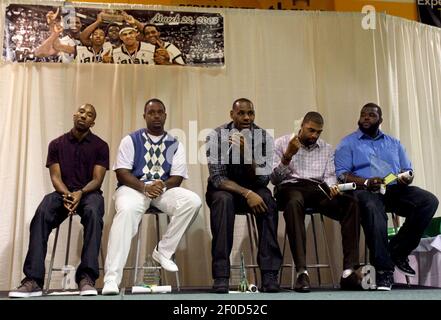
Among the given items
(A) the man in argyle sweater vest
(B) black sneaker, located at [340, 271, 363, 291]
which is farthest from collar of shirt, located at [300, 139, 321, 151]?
(B) black sneaker, located at [340, 271, 363, 291]

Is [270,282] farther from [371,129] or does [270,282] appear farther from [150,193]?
[371,129]

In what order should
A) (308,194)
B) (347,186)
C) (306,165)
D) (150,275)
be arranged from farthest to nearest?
(306,165), (150,275), (308,194), (347,186)

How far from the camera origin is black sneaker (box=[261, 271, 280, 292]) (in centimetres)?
316

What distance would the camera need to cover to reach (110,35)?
14.5 ft

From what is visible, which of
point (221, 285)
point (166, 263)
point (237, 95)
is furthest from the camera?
point (237, 95)

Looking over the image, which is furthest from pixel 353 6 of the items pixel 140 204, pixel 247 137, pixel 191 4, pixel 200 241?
pixel 140 204

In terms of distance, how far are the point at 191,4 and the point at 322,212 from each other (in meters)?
2.29

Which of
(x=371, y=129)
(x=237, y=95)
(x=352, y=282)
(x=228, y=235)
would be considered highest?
(x=237, y=95)

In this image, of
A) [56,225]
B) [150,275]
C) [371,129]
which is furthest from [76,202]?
[371,129]

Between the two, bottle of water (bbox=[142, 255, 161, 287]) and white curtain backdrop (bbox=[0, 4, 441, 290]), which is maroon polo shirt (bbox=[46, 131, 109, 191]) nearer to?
white curtain backdrop (bbox=[0, 4, 441, 290])

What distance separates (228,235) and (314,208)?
750mm

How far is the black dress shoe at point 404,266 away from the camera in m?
3.53

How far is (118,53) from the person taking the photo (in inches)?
174
